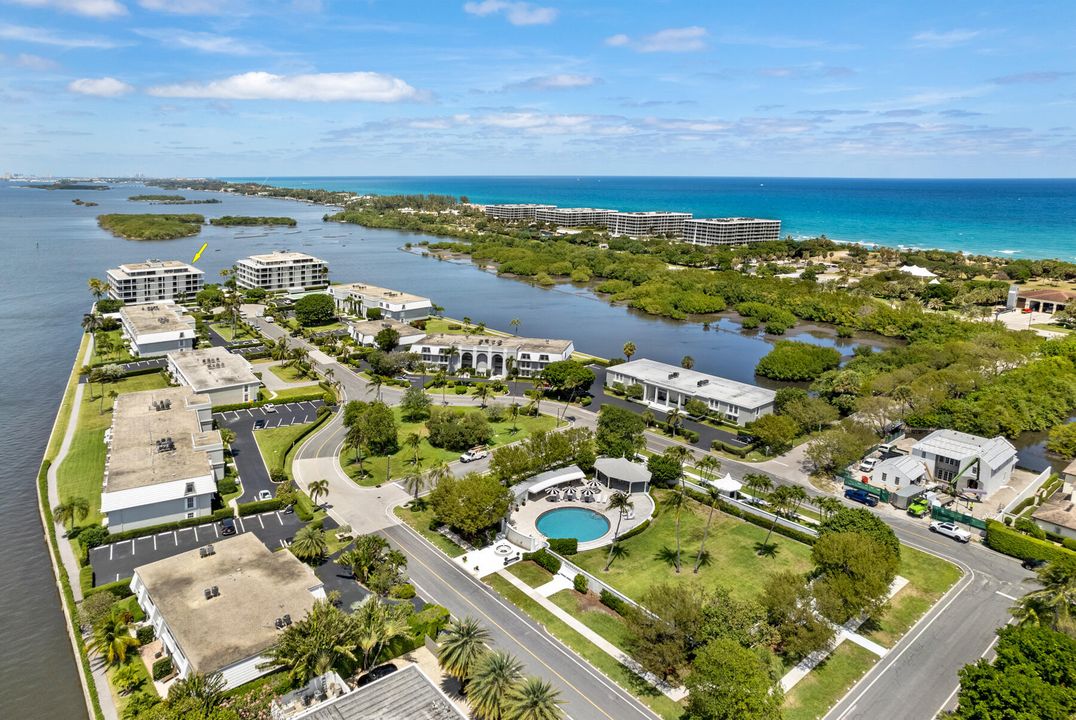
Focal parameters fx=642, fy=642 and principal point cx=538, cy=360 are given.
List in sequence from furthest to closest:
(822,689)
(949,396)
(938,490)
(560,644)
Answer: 1. (949,396)
2. (938,490)
3. (560,644)
4. (822,689)

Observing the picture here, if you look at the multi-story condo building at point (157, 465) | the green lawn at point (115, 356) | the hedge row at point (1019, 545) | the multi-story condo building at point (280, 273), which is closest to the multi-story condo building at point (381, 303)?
the multi-story condo building at point (280, 273)

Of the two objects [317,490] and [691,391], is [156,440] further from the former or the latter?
[691,391]

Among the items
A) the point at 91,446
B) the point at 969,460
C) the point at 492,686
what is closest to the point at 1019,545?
the point at 969,460

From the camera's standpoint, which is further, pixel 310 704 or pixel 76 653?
pixel 76 653

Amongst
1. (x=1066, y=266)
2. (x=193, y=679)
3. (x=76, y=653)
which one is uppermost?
(x=1066, y=266)

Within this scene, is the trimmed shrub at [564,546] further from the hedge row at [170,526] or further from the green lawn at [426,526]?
the hedge row at [170,526]

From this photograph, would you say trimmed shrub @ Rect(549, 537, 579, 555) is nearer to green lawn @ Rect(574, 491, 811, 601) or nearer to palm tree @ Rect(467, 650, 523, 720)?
green lawn @ Rect(574, 491, 811, 601)

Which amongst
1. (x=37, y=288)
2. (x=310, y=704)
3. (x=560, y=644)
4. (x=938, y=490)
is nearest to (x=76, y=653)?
(x=310, y=704)

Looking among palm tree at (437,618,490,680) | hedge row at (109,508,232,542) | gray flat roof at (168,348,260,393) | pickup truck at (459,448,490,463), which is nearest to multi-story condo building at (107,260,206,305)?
gray flat roof at (168,348,260,393)

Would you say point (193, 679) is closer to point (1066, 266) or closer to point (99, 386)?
point (99, 386)
